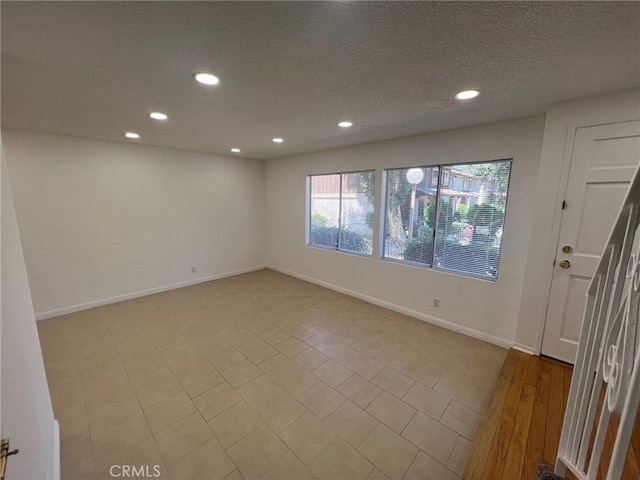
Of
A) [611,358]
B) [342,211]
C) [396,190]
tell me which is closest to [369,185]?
[396,190]

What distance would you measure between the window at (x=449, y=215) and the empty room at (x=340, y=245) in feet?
0.08

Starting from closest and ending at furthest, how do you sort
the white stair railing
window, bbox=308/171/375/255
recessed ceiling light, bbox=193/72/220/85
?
the white stair railing → recessed ceiling light, bbox=193/72/220/85 → window, bbox=308/171/375/255

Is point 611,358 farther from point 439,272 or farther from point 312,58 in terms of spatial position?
point 439,272

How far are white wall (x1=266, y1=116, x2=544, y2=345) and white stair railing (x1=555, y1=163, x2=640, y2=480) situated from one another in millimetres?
1903

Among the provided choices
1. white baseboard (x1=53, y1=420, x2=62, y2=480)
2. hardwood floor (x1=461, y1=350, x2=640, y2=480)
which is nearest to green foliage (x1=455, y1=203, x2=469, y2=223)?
hardwood floor (x1=461, y1=350, x2=640, y2=480)

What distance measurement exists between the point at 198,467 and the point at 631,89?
151 inches

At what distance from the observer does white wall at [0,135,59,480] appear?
0.99 meters

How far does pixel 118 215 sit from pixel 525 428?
5.06 metres

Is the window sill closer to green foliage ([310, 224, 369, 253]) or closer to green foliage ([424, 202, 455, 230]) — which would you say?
green foliage ([310, 224, 369, 253])

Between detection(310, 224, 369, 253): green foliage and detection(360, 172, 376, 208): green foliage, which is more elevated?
detection(360, 172, 376, 208): green foliage

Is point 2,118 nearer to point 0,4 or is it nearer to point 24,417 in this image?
point 0,4

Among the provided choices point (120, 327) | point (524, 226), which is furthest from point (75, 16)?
point (524, 226)

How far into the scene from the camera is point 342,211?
4.54 metres

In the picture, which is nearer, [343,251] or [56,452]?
[56,452]
